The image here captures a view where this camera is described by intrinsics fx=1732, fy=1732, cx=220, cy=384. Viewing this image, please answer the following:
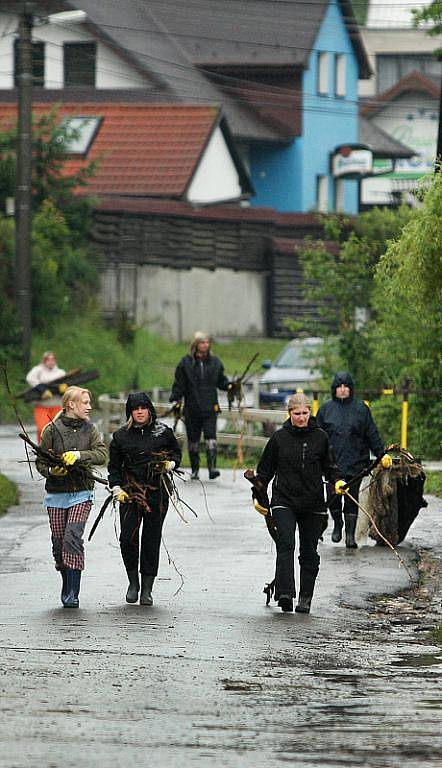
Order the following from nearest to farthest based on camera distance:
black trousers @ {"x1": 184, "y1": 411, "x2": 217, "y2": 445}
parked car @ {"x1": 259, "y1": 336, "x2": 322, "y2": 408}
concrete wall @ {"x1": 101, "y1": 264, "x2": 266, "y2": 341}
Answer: black trousers @ {"x1": 184, "y1": 411, "x2": 217, "y2": 445} < parked car @ {"x1": 259, "y1": 336, "x2": 322, "y2": 408} < concrete wall @ {"x1": 101, "y1": 264, "x2": 266, "y2": 341}

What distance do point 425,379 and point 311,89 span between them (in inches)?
1455

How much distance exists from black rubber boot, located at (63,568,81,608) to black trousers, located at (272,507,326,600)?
1.35 meters

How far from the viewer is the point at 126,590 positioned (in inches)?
497

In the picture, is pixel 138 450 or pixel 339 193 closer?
pixel 138 450

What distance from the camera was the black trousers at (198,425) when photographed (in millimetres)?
20531

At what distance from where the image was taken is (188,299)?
145ft

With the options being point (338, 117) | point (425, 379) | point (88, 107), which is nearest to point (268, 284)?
point (88, 107)

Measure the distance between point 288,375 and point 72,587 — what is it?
1967cm

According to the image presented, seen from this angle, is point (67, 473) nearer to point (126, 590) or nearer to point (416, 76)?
point (126, 590)

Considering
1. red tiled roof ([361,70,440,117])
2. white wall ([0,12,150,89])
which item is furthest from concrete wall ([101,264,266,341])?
red tiled roof ([361,70,440,117])

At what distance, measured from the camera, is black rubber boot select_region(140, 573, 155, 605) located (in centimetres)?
1188

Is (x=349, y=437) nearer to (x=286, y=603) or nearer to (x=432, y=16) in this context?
(x=286, y=603)

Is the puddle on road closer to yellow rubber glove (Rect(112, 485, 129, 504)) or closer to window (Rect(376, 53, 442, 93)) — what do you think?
yellow rubber glove (Rect(112, 485, 129, 504))

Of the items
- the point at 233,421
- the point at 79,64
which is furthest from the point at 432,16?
the point at 79,64
